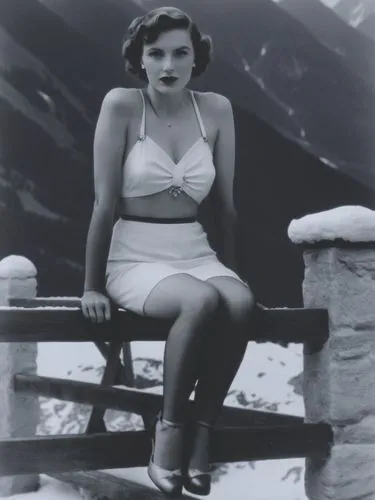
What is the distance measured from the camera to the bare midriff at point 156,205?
2238 millimetres

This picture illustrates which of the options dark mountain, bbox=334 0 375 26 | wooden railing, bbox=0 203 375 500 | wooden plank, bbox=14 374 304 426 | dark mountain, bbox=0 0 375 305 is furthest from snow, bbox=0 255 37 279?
dark mountain, bbox=334 0 375 26

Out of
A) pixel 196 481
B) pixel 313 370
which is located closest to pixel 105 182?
pixel 196 481

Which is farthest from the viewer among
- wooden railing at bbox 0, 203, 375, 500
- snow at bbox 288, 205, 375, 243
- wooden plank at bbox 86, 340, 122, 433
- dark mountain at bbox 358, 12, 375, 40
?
dark mountain at bbox 358, 12, 375, 40

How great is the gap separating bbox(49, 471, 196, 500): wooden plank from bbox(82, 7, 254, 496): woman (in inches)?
37.4

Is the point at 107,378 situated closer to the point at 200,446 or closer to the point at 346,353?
the point at 346,353

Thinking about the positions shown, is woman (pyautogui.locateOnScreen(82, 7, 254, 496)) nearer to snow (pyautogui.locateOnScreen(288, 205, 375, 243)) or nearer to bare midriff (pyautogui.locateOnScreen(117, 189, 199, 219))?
bare midriff (pyautogui.locateOnScreen(117, 189, 199, 219))

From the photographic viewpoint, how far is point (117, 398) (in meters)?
3.31

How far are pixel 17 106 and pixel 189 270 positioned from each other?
229 cm

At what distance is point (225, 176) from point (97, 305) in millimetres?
580

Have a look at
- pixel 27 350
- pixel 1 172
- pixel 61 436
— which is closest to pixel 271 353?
pixel 27 350

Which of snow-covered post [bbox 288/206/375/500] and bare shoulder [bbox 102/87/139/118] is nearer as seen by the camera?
bare shoulder [bbox 102/87/139/118]

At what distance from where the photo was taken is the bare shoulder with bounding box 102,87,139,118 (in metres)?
2.20

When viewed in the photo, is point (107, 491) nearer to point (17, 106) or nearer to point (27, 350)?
point (27, 350)

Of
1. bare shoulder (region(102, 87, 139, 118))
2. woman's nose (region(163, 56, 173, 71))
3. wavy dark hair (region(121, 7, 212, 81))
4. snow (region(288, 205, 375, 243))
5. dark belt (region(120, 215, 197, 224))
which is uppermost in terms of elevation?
wavy dark hair (region(121, 7, 212, 81))
